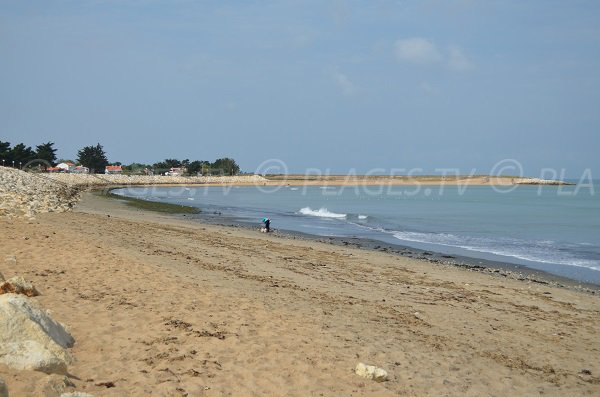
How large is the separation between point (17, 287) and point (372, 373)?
4.68m

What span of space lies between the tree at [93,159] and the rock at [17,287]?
115 metres

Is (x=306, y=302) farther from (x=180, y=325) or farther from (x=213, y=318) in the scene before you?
(x=180, y=325)

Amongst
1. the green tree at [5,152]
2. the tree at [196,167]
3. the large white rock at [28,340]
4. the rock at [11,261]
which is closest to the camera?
the large white rock at [28,340]

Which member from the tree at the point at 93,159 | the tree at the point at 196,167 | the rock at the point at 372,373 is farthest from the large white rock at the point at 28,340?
the tree at the point at 196,167

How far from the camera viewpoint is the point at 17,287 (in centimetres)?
687

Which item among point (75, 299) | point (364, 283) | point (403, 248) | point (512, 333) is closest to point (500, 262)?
point (403, 248)

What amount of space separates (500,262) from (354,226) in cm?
1390

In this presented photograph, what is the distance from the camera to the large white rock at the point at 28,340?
178 inches

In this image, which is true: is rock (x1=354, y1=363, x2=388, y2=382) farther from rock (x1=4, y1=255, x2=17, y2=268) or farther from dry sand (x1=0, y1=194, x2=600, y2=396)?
rock (x1=4, y1=255, x2=17, y2=268)

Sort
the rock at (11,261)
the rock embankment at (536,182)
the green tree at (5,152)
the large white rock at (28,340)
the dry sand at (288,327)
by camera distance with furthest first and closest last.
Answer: the rock embankment at (536,182), the green tree at (5,152), the rock at (11,261), the dry sand at (288,327), the large white rock at (28,340)

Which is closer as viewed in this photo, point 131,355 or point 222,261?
point 131,355

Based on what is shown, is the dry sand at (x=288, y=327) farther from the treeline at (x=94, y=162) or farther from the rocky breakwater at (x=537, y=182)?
the rocky breakwater at (x=537, y=182)

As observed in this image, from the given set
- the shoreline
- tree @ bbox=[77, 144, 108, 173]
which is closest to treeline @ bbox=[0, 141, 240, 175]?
tree @ bbox=[77, 144, 108, 173]

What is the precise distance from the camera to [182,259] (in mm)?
13156
